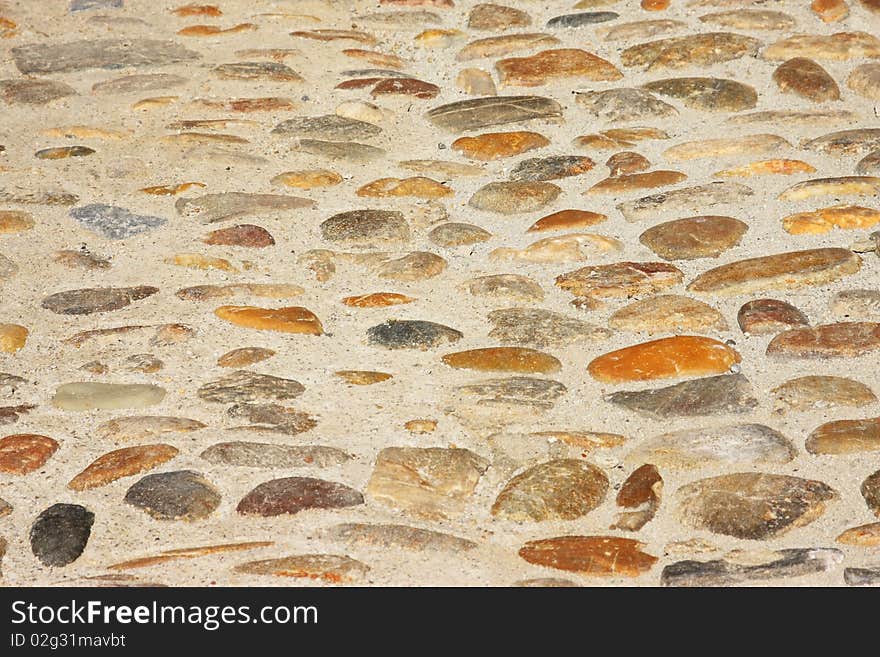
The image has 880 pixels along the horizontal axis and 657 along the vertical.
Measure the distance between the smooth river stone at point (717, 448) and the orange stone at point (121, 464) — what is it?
1005 millimetres

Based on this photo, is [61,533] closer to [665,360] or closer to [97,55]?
[665,360]

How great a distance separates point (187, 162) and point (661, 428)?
81.9 inches

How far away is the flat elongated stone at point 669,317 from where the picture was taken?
3.11m

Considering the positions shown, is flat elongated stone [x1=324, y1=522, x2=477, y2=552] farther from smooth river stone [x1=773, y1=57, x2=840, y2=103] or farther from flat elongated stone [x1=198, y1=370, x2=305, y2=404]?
smooth river stone [x1=773, y1=57, x2=840, y2=103]

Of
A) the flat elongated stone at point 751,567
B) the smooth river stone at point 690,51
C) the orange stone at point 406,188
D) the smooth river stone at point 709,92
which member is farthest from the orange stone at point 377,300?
the smooth river stone at point 690,51

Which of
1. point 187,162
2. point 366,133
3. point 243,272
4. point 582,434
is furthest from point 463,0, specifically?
point 582,434

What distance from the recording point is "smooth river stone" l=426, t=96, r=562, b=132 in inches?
171

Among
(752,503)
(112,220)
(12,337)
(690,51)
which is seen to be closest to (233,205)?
(112,220)

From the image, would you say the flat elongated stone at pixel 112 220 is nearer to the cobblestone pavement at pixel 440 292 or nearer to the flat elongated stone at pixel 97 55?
the cobblestone pavement at pixel 440 292

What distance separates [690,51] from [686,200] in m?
1.12

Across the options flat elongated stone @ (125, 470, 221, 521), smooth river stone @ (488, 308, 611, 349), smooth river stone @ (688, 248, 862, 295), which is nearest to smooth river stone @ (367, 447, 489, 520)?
flat elongated stone @ (125, 470, 221, 521)

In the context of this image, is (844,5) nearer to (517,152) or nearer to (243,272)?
(517,152)

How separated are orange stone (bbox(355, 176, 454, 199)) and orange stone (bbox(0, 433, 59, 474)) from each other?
1594mm

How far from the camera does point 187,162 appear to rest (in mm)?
4074
